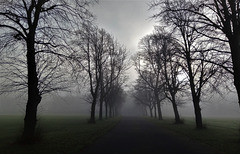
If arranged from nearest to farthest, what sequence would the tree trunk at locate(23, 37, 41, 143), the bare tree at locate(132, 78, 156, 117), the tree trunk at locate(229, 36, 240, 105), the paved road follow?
1. the paved road
2. the tree trunk at locate(23, 37, 41, 143)
3. the tree trunk at locate(229, 36, 240, 105)
4. the bare tree at locate(132, 78, 156, 117)

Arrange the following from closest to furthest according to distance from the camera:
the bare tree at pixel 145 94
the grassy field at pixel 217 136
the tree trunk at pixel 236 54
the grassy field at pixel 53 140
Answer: the grassy field at pixel 53 140
the grassy field at pixel 217 136
the tree trunk at pixel 236 54
the bare tree at pixel 145 94

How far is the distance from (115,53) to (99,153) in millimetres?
31471

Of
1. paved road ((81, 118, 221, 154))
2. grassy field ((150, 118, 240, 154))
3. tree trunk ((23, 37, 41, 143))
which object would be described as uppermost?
tree trunk ((23, 37, 41, 143))

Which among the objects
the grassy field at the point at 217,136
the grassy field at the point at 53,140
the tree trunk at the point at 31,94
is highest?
the tree trunk at the point at 31,94

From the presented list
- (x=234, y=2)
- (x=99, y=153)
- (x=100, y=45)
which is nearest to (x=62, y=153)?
(x=99, y=153)

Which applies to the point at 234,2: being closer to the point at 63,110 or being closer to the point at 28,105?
the point at 28,105

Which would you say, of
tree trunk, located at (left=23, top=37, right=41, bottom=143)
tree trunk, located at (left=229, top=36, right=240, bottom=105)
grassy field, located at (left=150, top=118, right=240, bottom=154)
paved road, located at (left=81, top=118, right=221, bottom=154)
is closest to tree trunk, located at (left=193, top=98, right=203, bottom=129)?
grassy field, located at (left=150, top=118, right=240, bottom=154)

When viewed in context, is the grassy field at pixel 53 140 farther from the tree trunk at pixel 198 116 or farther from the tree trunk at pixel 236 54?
the tree trunk at pixel 198 116

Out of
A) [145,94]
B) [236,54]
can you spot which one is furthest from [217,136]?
[145,94]

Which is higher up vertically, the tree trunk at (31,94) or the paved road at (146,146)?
the tree trunk at (31,94)

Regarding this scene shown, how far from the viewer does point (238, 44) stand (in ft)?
37.7

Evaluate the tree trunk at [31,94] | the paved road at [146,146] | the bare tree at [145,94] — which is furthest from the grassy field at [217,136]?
the bare tree at [145,94]

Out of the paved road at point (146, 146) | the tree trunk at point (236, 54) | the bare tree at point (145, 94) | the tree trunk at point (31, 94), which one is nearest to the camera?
the paved road at point (146, 146)

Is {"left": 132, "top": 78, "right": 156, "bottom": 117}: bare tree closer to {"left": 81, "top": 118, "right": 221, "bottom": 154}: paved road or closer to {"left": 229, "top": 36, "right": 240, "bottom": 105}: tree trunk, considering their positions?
{"left": 81, "top": 118, "right": 221, "bottom": 154}: paved road
